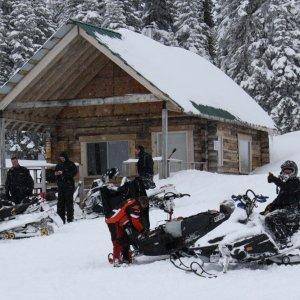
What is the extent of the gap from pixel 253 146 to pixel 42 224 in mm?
15630

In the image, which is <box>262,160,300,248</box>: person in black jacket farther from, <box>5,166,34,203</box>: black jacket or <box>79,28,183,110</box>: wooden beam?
<box>79,28,183,110</box>: wooden beam

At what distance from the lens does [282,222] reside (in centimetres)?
819

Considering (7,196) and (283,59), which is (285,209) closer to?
(7,196)

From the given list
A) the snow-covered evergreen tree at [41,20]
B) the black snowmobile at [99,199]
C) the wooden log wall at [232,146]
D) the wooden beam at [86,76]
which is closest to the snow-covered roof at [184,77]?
the wooden log wall at [232,146]

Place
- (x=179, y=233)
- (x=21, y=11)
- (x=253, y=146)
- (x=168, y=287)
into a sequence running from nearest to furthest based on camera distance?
(x=168, y=287) → (x=179, y=233) → (x=253, y=146) → (x=21, y=11)

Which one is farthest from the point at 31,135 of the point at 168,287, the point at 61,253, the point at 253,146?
the point at 168,287

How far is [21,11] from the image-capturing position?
1563 inches

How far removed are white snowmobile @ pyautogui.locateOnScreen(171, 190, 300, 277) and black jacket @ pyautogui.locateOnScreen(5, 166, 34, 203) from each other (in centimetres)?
607

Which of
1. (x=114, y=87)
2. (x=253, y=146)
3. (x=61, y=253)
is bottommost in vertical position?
(x=61, y=253)

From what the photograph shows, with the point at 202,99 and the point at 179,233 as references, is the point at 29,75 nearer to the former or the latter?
the point at 202,99

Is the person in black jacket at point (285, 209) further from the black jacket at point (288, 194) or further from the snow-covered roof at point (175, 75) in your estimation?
the snow-covered roof at point (175, 75)

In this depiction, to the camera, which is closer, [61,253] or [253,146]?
[61,253]

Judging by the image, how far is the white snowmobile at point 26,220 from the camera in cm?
1245

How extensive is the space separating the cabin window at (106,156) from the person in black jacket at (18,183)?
8533mm
